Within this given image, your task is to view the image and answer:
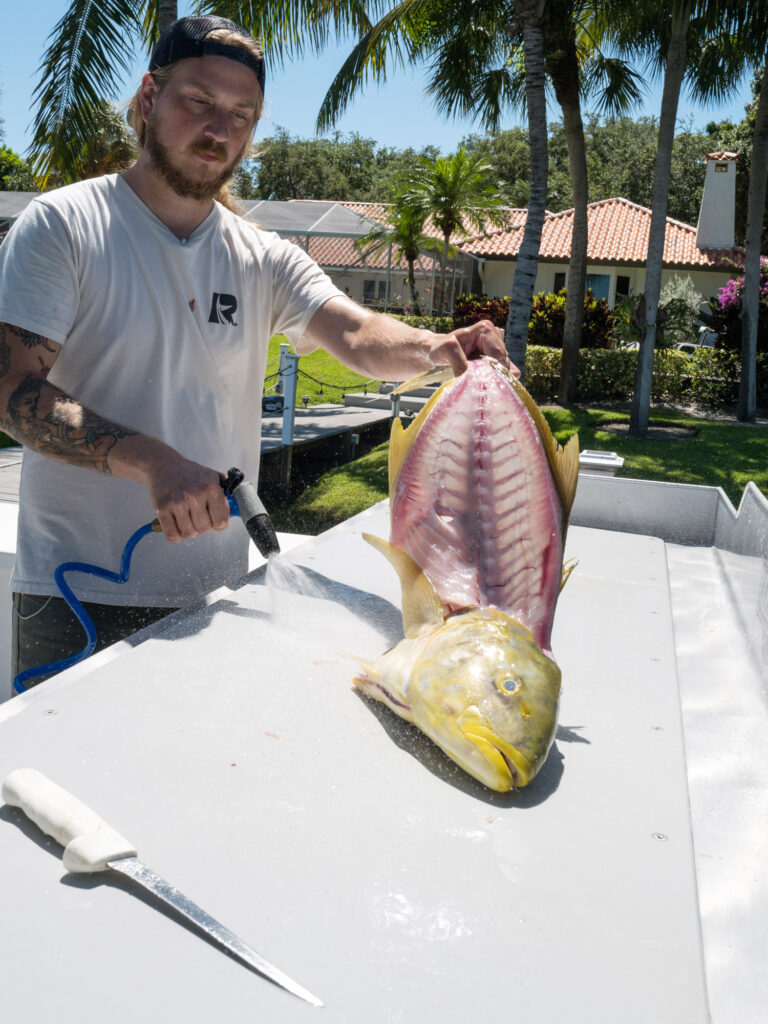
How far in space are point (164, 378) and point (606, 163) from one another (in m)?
53.7

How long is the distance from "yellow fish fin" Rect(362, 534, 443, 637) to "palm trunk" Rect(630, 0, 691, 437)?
10.3 meters

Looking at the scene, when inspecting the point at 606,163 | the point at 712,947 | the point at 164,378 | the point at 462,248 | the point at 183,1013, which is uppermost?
the point at 606,163

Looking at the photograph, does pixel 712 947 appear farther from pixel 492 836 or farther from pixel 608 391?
pixel 608 391

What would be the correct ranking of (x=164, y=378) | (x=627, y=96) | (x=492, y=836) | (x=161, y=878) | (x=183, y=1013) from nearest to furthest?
(x=183, y=1013) < (x=161, y=878) < (x=492, y=836) < (x=164, y=378) < (x=627, y=96)

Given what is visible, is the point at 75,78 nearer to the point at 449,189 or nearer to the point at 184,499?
the point at 184,499

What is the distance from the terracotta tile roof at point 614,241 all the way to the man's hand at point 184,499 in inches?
1124

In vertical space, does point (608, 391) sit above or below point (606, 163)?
below

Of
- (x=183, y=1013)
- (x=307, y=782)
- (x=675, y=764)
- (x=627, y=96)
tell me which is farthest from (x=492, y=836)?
(x=627, y=96)

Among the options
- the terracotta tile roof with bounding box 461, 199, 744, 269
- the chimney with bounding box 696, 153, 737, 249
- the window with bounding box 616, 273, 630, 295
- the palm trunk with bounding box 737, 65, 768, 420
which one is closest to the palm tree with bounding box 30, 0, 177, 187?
the palm trunk with bounding box 737, 65, 768, 420

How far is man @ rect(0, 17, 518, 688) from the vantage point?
77.1 inches

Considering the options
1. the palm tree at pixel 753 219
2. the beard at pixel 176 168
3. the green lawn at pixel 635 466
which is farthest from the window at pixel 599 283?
the beard at pixel 176 168

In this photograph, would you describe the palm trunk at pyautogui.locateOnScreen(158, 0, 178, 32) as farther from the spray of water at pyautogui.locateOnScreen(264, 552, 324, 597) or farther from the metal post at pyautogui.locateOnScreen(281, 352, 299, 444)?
the spray of water at pyautogui.locateOnScreen(264, 552, 324, 597)

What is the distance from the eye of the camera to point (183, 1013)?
990 millimetres

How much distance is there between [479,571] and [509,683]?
50 cm
